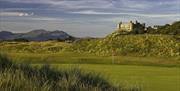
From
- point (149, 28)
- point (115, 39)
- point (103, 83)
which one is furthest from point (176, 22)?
point (103, 83)

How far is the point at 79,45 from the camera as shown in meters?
75.6

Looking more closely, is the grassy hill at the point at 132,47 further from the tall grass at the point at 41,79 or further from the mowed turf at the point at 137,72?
the tall grass at the point at 41,79

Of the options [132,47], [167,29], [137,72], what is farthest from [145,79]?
[167,29]

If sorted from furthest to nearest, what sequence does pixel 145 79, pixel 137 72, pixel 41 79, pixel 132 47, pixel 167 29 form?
1. pixel 167 29
2. pixel 132 47
3. pixel 137 72
4. pixel 145 79
5. pixel 41 79

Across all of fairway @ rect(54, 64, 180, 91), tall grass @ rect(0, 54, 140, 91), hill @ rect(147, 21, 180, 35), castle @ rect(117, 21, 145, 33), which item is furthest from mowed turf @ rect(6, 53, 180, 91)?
castle @ rect(117, 21, 145, 33)

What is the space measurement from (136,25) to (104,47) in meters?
39.2

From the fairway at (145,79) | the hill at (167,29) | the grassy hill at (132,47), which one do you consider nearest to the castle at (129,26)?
the hill at (167,29)

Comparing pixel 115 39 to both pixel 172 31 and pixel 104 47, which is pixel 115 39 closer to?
pixel 104 47

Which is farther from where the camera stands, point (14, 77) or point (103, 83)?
point (103, 83)

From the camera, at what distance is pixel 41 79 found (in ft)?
25.5

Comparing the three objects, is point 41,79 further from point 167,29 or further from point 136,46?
point 167,29

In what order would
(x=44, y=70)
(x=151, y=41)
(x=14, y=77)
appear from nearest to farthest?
(x=14, y=77)
(x=44, y=70)
(x=151, y=41)

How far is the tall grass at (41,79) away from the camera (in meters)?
6.33

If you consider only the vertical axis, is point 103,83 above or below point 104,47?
above
